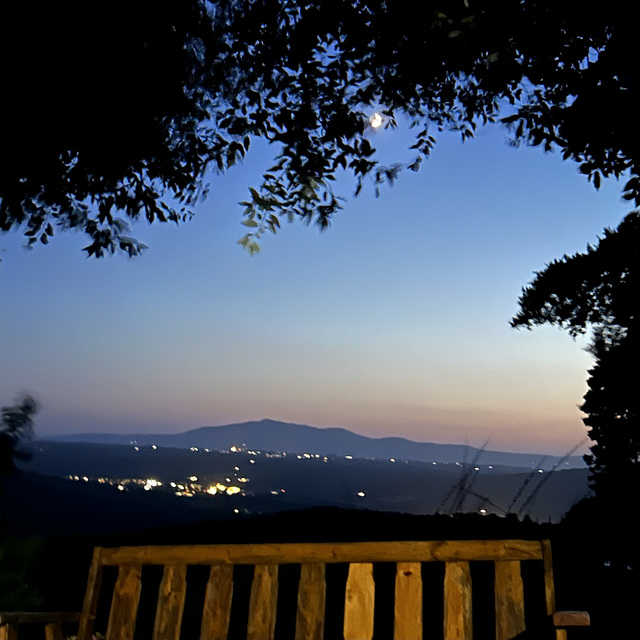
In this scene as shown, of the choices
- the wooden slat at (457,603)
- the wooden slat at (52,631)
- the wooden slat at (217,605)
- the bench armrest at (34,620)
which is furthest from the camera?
the wooden slat at (52,631)

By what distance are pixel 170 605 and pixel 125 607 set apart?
14.0 inches

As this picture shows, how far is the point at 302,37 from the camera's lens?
5934 millimetres

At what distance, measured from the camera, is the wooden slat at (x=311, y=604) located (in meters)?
4.05

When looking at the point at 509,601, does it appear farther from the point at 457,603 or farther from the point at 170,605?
the point at 170,605

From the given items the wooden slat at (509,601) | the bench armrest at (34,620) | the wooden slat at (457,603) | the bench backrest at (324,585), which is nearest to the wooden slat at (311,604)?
the bench backrest at (324,585)

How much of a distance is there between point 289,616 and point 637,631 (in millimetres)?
4663

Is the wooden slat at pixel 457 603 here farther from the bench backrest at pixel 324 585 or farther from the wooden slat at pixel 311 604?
the wooden slat at pixel 311 604

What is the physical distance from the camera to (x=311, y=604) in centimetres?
410

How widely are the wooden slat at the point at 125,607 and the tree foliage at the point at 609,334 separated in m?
9.17

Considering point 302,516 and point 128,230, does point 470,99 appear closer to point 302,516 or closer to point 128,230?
point 128,230

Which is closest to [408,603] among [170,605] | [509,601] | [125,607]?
[509,601]

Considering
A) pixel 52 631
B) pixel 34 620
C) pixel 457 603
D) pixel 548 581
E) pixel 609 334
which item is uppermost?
pixel 609 334

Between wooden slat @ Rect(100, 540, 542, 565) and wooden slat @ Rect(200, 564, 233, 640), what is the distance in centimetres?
9

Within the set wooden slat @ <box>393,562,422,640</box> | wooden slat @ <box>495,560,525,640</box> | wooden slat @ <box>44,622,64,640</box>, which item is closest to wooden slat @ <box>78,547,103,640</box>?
wooden slat @ <box>44,622,64,640</box>
